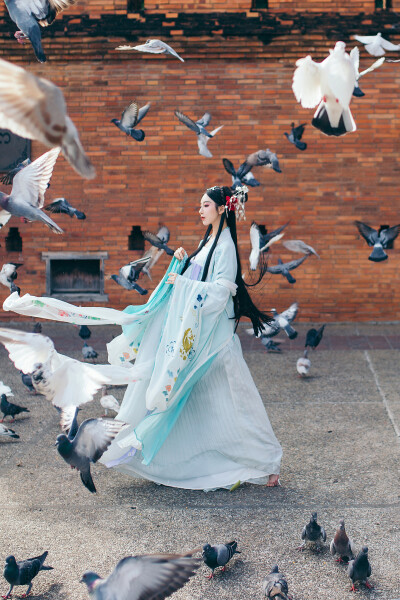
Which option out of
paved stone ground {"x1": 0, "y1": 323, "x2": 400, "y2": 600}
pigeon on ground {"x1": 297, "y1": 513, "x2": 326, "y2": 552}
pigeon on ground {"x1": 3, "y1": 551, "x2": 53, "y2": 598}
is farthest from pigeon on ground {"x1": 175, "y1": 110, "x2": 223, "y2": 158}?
pigeon on ground {"x1": 3, "y1": 551, "x2": 53, "y2": 598}

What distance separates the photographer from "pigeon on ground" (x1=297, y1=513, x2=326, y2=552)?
391 centimetres

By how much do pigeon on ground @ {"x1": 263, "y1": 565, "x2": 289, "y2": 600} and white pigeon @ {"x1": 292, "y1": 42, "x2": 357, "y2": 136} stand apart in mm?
2408

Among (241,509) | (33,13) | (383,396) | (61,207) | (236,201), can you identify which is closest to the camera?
(33,13)

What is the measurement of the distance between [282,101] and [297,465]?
269 inches

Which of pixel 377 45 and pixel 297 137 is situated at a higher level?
pixel 377 45

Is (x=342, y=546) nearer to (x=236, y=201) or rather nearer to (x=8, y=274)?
(x=236, y=201)

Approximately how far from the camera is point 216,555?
3.69 m

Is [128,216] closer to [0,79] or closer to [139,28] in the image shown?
[139,28]

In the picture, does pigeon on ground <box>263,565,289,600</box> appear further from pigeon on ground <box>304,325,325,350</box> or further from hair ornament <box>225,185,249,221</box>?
pigeon on ground <box>304,325,325,350</box>

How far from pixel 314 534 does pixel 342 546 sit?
0.16 metres

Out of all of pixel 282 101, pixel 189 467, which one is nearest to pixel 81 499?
pixel 189 467

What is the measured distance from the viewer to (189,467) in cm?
493

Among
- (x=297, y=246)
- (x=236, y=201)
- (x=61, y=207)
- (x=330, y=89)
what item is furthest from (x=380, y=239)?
(x=330, y=89)

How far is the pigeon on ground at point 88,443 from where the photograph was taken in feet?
12.9
